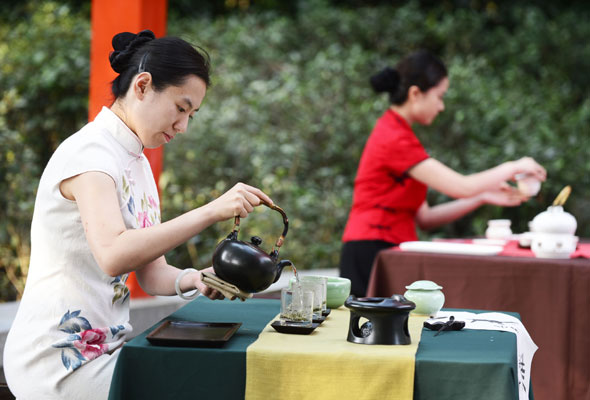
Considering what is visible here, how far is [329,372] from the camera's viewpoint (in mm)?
1604

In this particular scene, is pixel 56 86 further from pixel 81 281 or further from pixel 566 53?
pixel 566 53

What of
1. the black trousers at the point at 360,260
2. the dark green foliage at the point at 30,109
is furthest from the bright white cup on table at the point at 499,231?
the dark green foliage at the point at 30,109


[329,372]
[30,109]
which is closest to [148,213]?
[329,372]

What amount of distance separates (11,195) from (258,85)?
223 cm

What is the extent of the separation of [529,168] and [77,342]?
2.24 metres

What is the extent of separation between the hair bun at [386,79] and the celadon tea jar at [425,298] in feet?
5.54

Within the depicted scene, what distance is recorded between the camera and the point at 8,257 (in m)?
5.11

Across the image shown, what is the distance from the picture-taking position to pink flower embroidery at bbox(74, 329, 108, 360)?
1792 mm

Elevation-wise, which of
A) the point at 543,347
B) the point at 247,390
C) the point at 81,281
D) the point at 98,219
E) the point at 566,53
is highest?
the point at 566,53

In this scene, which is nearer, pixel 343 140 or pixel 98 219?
pixel 98 219

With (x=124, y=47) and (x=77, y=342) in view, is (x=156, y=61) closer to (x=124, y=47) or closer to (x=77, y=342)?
(x=124, y=47)

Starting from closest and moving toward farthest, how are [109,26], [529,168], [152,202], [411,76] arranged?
[152,202], [529,168], [411,76], [109,26]

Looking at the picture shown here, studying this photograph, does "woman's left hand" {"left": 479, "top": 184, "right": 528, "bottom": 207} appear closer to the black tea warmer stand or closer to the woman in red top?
the woman in red top

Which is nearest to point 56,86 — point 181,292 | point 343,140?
point 343,140
